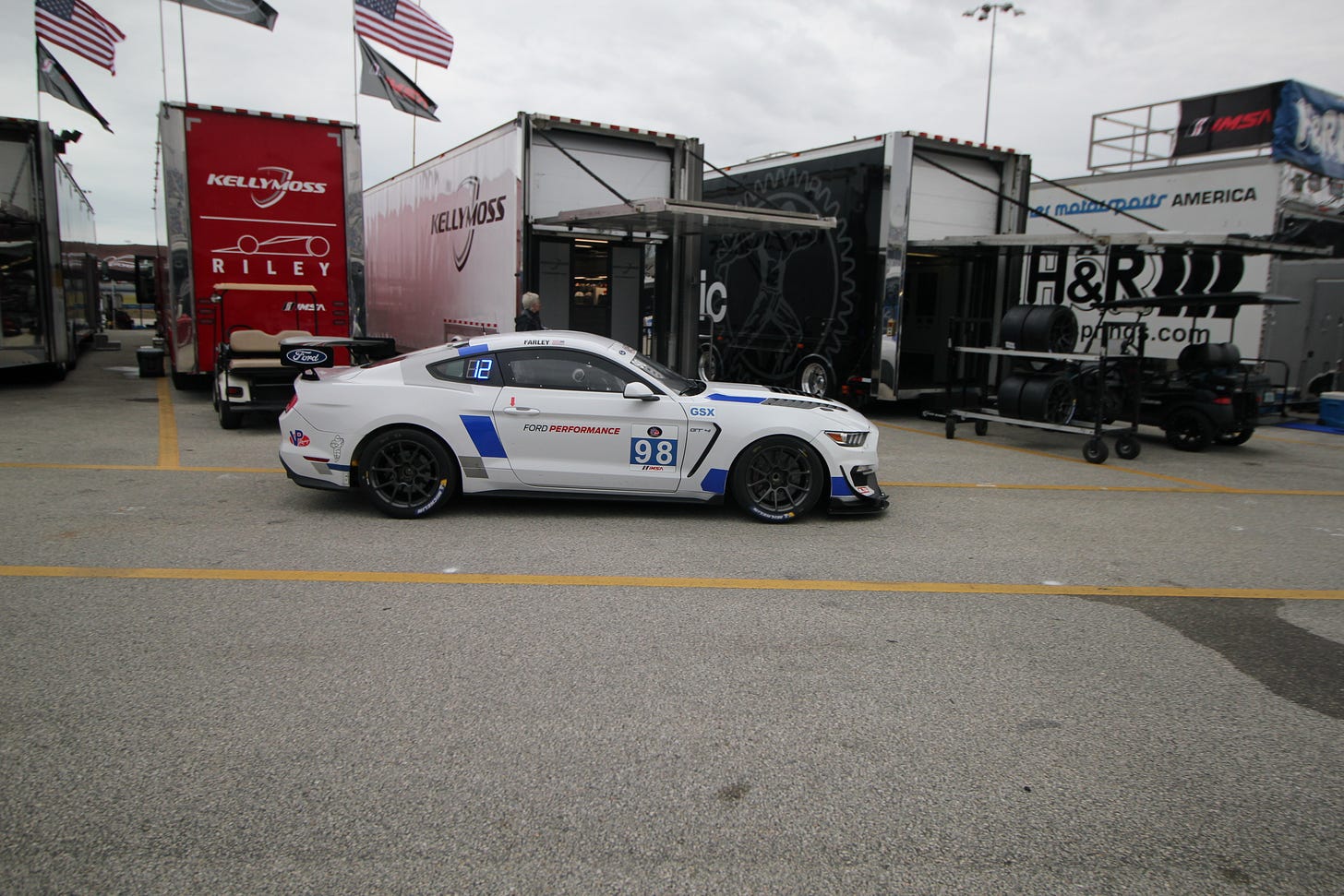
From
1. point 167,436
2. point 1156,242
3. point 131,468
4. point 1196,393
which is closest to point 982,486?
point 1156,242

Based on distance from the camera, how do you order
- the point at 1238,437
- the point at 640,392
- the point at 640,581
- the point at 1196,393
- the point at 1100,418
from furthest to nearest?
the point at 1238,437
the point at 1196,393
the point at 1100,418
the point at 640,392
the point at 640,581

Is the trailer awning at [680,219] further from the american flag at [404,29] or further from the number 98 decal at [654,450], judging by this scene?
the american flag at [404,29]

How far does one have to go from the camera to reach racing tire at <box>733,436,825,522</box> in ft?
22.1

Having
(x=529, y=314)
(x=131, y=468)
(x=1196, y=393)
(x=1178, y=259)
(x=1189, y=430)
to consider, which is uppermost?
(x=1178, y=259)

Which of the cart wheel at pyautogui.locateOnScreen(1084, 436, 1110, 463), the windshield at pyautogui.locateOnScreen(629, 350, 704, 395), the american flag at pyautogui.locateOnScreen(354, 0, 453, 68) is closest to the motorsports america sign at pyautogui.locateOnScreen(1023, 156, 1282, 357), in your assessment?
the cart wheel at pyautogui.locateOnScreen(1084, 436, 1110, 463)

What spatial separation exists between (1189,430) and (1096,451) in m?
2.01

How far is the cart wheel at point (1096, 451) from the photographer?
9.90 metres

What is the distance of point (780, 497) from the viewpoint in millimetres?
6793

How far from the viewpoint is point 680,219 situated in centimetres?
1089

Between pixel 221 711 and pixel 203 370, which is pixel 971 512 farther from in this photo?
pixel 203 370

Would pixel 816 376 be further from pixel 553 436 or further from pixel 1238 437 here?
pixel 553 436

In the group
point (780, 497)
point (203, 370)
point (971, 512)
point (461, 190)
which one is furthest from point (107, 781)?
point (461, 190)

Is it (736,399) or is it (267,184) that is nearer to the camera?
(736,399)

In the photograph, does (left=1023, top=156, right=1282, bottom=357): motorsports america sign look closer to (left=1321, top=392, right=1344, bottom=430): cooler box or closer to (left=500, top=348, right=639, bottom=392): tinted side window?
(left=1321, top=392, right=1344, bottom=430): cooler box
